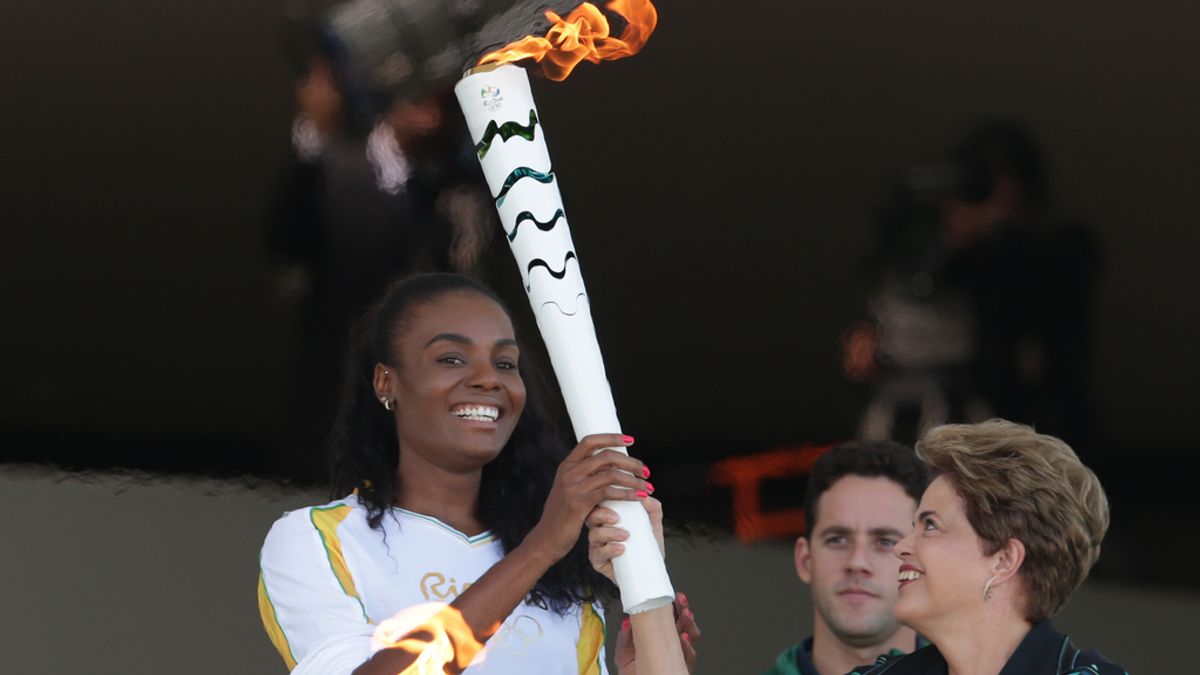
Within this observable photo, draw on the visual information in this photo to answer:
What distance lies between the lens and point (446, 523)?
2.26 metres

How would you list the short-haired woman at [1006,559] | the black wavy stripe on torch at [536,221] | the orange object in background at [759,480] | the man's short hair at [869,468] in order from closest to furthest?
the short-haired woman at [1006,559] → the black wavy stripe on torch at [536,221] → the man's short hair at [869,468] → the orange object in background at [759,480]

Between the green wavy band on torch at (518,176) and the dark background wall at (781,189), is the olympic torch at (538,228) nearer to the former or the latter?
the green wavy band on torch at (518,176)

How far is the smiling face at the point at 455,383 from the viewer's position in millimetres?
2215

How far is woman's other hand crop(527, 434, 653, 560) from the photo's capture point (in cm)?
205

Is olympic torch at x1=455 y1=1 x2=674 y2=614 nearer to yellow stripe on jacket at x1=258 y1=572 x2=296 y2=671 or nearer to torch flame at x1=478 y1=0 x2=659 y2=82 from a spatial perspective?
torch flame at x1=478 y1=0 x2=659 y2=82

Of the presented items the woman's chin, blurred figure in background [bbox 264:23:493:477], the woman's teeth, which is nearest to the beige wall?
blurred figure in background [bbox 264:23:493:477]

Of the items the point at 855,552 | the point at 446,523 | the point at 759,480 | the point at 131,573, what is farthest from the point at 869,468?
the point at 131,573

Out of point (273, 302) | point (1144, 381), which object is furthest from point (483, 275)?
point (1144, 381)

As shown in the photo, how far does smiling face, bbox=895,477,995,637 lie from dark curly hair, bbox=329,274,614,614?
402mm

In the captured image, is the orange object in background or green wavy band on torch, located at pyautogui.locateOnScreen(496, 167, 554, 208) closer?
green wavy band on torch, located at pyautogui.locateOnScreen(496, 167, 554, 208)

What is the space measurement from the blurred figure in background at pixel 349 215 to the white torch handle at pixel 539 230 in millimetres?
1321

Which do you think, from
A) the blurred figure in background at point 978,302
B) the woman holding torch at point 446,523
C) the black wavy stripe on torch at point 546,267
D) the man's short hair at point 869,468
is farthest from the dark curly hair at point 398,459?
the blurred figure in background at point 978,302

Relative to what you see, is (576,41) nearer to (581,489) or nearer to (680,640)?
(581,489)

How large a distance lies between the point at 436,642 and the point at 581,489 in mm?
243
